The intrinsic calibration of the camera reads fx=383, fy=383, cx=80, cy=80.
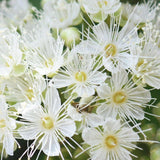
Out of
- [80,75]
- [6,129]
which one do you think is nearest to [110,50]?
[80,75]

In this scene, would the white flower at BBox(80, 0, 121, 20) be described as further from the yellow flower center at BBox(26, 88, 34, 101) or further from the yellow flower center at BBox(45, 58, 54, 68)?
the yellow flower center at BBox(26, 88, 34, 101)

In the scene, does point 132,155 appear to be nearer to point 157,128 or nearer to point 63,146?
point 157,128

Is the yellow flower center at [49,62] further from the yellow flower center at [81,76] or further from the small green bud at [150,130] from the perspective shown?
the small green bud at [150,130]

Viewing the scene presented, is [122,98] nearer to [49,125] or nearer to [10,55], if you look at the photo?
[49,125]

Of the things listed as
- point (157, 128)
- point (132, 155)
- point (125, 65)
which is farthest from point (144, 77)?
point (132, 155)

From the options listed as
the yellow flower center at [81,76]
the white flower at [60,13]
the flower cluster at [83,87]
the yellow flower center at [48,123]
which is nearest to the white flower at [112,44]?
the flower cluster at [83,87]

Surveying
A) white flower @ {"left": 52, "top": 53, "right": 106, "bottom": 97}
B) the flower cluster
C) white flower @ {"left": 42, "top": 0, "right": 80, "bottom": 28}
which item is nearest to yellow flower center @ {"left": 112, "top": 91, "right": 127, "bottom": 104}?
Result: the flower cluster
